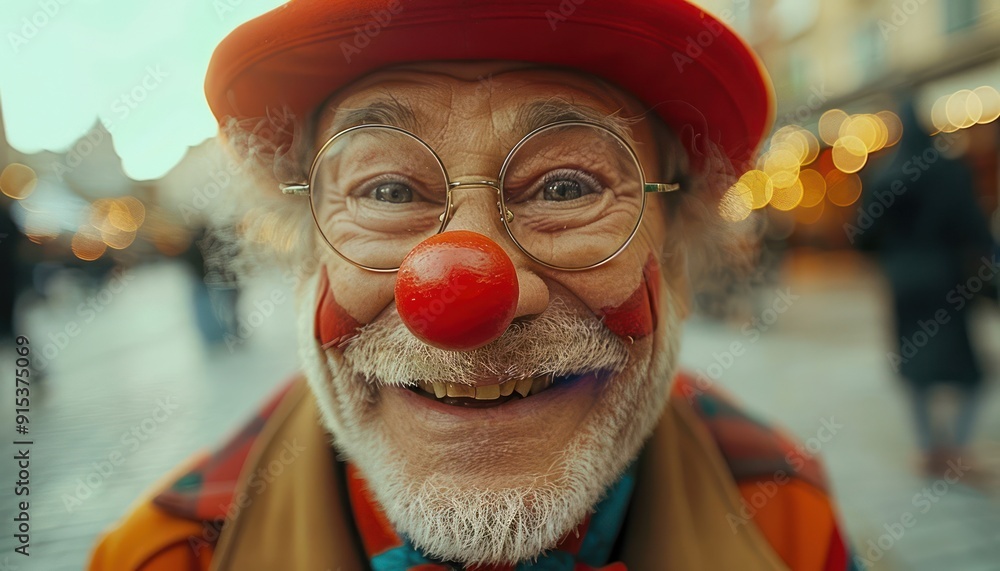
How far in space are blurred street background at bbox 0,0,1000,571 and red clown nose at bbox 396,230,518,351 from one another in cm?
54

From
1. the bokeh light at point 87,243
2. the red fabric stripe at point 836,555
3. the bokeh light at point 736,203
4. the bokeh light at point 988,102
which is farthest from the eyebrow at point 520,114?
the bokeh light at point 988,102

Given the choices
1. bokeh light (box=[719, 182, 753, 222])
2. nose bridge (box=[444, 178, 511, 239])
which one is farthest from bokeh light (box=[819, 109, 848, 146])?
nose bridge (box=[444, 178, 511, 239])

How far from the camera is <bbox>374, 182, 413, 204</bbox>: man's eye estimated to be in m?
1.08

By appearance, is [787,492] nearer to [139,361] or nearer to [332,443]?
[332,443]

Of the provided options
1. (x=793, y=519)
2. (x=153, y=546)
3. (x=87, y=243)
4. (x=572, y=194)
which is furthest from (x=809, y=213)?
(x=153, y=546)

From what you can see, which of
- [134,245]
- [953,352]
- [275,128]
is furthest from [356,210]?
[953,352]

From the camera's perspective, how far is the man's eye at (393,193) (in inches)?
42.7

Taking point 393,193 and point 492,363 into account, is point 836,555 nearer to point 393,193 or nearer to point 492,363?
point 492,363

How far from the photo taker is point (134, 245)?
297 centimetres

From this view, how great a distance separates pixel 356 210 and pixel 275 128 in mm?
265

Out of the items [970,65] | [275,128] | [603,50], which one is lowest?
[275,128]

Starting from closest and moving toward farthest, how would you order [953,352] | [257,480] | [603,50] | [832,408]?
1. [603,50]
2. [257,480]
3. [953,352]
4. [832,408]

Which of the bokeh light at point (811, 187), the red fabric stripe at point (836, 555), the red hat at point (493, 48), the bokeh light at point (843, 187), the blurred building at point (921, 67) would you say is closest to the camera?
the red hat at point (493, 48)

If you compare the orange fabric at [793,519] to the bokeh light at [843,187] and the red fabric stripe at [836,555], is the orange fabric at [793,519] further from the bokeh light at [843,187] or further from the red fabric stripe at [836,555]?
the bokeh light at [843,187]
